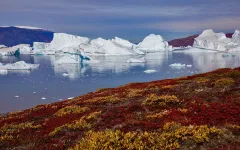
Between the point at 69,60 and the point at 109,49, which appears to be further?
the point at 109,49

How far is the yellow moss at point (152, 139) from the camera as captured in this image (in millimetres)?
7551

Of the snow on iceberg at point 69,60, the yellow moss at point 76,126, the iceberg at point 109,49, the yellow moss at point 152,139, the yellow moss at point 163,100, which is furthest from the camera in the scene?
the iceberg at point 109,49

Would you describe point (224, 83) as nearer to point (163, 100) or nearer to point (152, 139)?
point (163, 100)

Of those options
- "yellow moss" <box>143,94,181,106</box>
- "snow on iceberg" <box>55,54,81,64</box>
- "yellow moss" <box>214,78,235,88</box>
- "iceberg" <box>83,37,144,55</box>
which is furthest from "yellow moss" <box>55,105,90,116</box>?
"iceberg" <box>83,37,144,55</box>

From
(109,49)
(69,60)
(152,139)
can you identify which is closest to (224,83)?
(152,139)

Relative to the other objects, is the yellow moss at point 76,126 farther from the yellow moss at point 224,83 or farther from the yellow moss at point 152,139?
the yellow moss at point 224,83

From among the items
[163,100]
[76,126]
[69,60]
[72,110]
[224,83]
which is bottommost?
[72,110]

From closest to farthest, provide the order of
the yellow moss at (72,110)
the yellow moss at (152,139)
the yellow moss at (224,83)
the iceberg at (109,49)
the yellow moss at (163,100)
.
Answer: the yellow moss at (152,139)
the yellow moss at (163,100)
the yellow moss at (72,110)
the yellow moss at (224,83)
the iceberg at (109,49)

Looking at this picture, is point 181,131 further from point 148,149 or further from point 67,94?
point 67,94

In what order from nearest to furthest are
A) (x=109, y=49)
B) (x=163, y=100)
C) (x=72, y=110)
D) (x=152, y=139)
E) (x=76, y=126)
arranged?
1. (x=152, y=139)
2. (x=76, y=126)
3. (x=163, y=100)
4. (x=72, y=110)
5. (x=109, y=49)

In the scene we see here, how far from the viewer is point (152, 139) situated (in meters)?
7.79

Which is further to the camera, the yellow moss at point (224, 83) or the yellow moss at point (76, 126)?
the yellow moss at point (224, 83)

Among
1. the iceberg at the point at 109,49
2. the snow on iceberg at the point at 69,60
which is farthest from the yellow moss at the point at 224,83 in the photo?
the iceberg at the point at 109,49

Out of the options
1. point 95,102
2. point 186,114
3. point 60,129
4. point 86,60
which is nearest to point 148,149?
point 186,114
